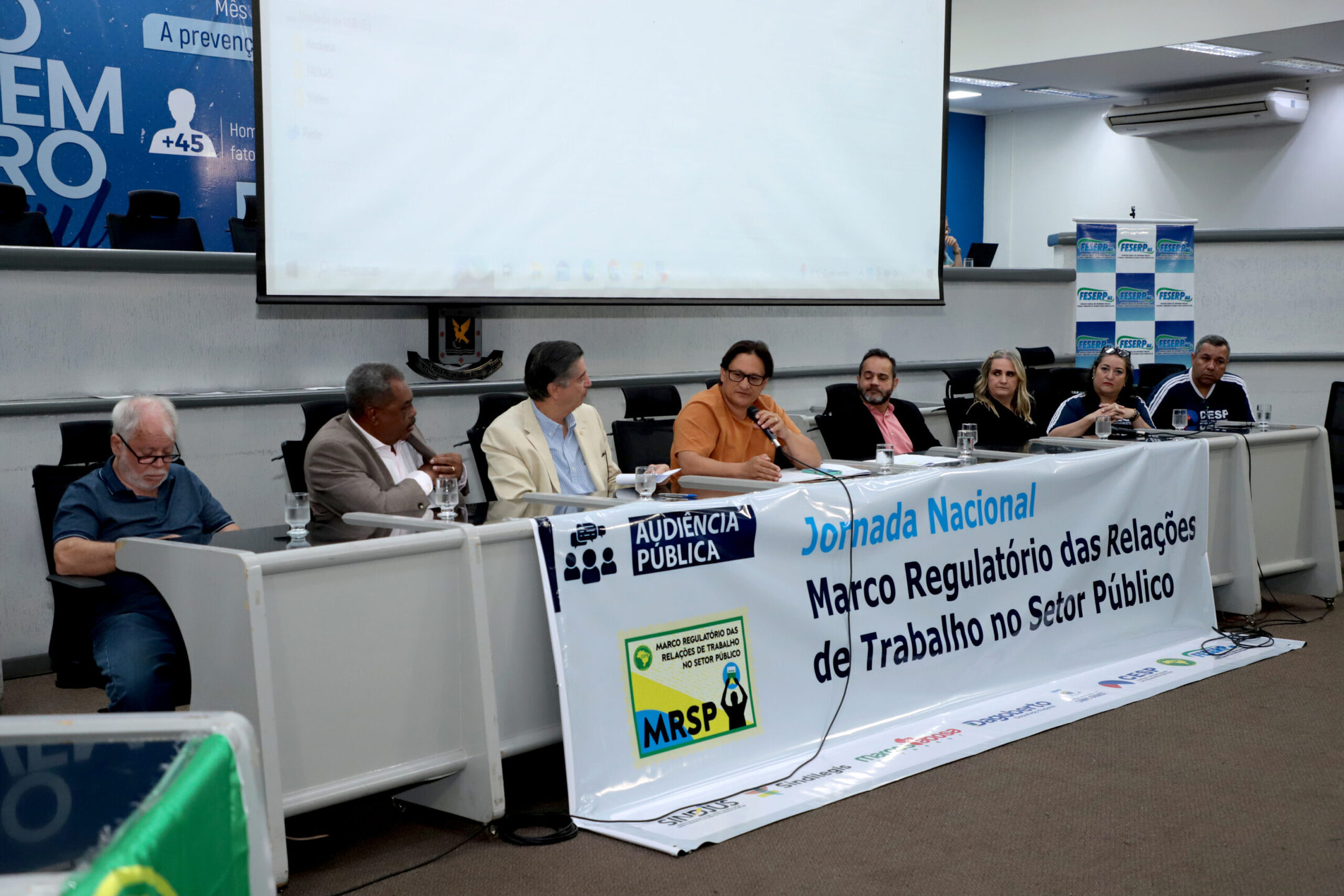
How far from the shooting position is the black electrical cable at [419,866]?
7.85ft

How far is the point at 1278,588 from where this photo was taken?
4.93 metres

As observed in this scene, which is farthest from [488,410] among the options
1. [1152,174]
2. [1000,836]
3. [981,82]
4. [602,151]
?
[1152,174]

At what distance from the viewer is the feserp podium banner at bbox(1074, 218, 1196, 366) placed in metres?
7.78

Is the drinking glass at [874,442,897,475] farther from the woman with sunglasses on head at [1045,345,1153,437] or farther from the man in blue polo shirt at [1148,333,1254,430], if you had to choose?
the man in blue polo shirt at [1148,333,1254,430]

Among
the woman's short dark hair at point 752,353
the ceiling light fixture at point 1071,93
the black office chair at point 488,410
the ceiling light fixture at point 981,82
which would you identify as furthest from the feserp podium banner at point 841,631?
the ceiling light fixture at point 1071,93

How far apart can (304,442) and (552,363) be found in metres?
1.01

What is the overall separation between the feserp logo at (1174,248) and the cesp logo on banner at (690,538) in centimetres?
596

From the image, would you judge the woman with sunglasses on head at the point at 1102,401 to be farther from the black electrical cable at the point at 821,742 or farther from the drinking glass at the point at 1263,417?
the black electrical cable at the point at 821,742

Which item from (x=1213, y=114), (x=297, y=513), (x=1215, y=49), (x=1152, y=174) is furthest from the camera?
(x=1152, y=174)

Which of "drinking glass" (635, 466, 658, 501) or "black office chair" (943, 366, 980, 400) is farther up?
"black office chair" (943, 366, 980, 400)

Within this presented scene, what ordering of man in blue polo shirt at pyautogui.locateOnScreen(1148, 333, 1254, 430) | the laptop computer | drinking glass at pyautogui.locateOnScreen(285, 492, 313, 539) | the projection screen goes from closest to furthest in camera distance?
drinking glass at pyautogui.locateOnScreen(285, 492, 313, 539), the projection screen, man in blue polo shirt at pyautogui.locateOnScreen(1148, 333, 1254, 430), the laptop computer

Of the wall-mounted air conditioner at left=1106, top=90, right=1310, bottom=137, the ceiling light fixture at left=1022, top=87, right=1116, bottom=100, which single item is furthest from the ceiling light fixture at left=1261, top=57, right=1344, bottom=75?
the ceiling light fixture at left=1022, top=87, right=1116, bottom=100

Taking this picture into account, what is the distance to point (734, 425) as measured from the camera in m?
4.11

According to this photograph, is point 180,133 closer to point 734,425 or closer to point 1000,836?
point 734,425
